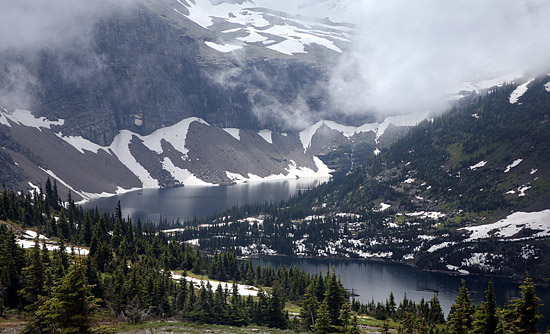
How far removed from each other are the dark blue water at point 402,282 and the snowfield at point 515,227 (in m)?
28.3

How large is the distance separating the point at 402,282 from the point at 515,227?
6175 centimetres

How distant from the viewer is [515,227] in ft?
607

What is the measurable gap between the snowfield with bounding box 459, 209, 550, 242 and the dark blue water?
2831cm

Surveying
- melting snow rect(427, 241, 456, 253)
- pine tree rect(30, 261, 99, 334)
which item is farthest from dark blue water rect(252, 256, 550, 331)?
pine tree rect(30, 261, 99, 334)

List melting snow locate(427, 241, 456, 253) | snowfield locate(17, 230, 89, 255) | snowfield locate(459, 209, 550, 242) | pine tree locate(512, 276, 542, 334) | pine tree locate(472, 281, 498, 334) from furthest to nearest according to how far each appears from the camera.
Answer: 1. melting snow locate(427, 241, 456, 253)
2. snowfield locate(459, 209, 550, 242)
3. snowfield locate(17, 230, 89, 255)
4. pine tree locate(472, 281, 498, 334)
5. pine tree locate(512, 276, 542, 334)

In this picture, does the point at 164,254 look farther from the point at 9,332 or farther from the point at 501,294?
the point at 501,294

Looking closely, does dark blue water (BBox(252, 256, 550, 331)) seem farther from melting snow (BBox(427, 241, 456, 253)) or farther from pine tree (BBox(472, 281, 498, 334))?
pine tree (BBox(472, 281, 498, 334))

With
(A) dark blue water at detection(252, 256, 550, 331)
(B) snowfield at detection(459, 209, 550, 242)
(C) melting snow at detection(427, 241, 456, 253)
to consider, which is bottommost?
(A) dark blue water at detection(252, 256, 550, 331)

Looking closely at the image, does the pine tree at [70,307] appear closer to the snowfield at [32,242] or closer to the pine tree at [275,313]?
the pine tree at [275,313]

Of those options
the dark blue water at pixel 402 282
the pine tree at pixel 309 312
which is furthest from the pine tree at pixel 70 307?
the dark blue water at pixel 402 282

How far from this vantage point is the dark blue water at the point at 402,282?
132875mm

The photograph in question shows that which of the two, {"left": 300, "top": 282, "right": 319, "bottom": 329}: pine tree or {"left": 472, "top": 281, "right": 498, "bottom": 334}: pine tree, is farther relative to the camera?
{"left": 300, "top": 282, "right": 319, "bottom": 329}: pine tree

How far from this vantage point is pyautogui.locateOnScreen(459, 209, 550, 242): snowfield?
582ft

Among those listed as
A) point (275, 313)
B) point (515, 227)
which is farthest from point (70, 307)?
point (515, 227)
